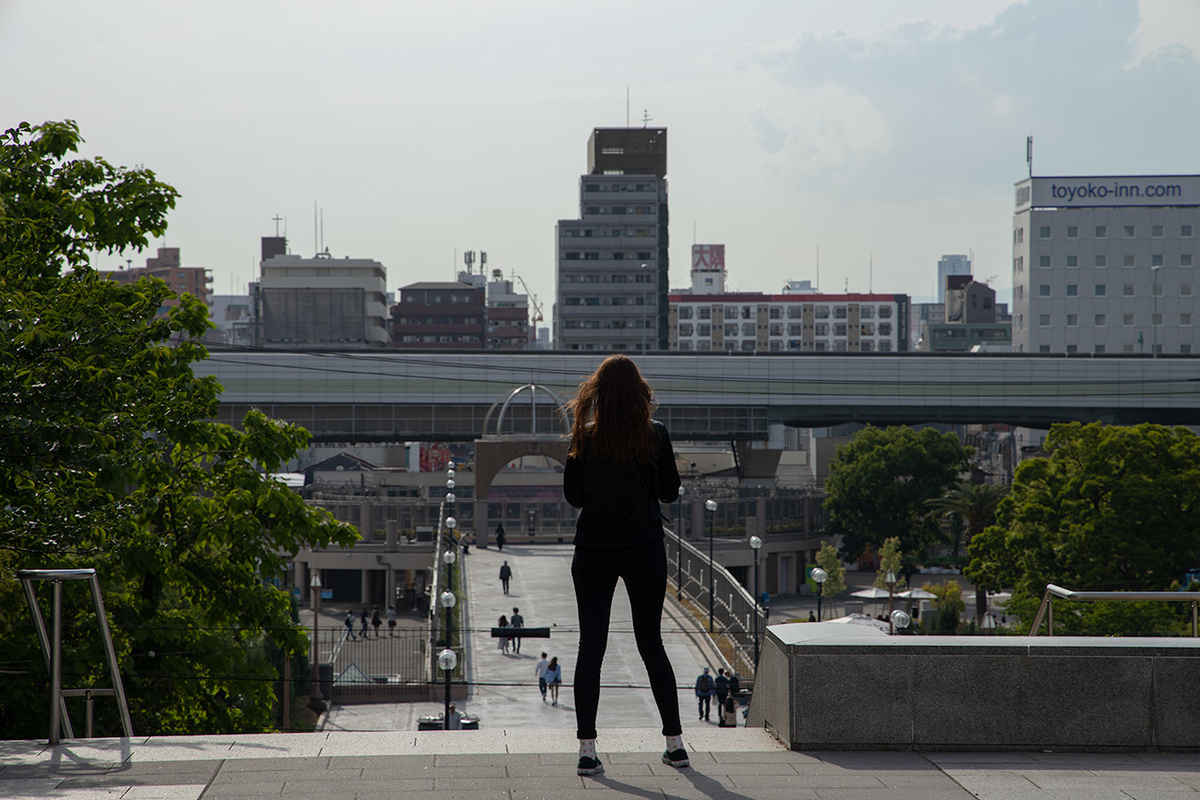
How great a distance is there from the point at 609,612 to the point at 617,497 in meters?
0.55

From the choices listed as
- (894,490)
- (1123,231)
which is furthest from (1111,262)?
(894,490)

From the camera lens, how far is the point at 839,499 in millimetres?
67312

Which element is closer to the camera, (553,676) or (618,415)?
(618,415)

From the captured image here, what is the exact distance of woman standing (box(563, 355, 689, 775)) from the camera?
18.0ft

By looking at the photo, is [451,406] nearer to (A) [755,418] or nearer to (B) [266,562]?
(A) [755,418]

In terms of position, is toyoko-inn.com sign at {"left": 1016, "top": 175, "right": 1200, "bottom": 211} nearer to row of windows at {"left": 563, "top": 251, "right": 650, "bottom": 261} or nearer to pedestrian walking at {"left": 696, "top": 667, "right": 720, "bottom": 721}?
row of windows at {"left": 563, "top": 251, "right": 650, "bottom": 261}

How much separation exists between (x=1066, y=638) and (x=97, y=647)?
8.57m

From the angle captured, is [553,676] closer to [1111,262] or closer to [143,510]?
[143,510]

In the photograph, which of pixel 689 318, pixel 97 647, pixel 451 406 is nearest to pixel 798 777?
pixel 97 647

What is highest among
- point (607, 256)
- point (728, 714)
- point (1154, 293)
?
point (607, 256)

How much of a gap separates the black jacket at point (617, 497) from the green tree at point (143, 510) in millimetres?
4345

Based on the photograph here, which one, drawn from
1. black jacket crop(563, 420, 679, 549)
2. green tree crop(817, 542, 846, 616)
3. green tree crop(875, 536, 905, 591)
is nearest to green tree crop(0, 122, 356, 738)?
black jacket crop(563, 420, 679, 549)

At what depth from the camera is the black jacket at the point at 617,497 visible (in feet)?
18.0

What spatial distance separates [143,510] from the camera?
1204cm
